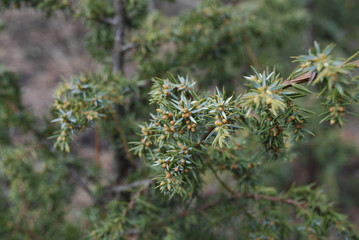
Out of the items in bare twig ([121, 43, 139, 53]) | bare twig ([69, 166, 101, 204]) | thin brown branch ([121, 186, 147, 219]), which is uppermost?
bare twig ([121, 43, 139, 53])

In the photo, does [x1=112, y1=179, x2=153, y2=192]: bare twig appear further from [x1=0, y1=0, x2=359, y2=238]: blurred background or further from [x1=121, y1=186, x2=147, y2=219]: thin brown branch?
[x1=0, y1=0, x2=359, y2=238]: blurred background

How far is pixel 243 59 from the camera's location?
192 cm

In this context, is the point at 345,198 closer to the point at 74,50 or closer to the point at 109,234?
the point at 109,234

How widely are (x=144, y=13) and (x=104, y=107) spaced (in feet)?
2.45

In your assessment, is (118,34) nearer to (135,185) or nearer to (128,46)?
(128,46)

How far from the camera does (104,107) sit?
1.09m

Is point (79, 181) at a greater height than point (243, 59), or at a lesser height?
lesser

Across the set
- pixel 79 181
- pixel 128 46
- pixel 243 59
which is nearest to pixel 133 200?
pixel 79 181

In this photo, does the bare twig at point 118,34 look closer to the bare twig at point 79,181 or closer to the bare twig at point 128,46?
the bare twig at point 128,46

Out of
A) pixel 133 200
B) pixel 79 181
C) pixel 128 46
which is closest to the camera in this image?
pixel 133 200

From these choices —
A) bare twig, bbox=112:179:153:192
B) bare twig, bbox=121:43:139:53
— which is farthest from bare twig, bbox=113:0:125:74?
bare twig, bbox=112:179:153:192

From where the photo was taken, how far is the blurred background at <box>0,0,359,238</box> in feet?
5.74

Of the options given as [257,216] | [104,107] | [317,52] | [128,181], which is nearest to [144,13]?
[104,107]

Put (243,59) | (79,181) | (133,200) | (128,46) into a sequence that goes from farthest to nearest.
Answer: (243,59)
(79,181)
(128,46)
(133,200)
